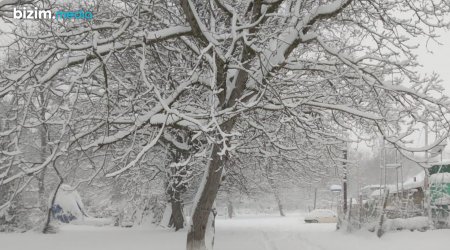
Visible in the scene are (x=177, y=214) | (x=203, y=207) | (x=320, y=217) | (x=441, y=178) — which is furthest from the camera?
(x=320, y=217)

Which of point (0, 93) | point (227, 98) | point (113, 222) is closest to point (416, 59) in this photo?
point (227, 98)

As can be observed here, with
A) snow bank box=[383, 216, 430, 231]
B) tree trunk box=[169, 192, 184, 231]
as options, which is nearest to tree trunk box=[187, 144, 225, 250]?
snow bank box=[383, 216, 430, 231]

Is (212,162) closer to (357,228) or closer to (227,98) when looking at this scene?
(227,98)

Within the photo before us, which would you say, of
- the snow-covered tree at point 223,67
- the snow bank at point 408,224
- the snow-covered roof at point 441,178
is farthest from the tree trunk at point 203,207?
the snow-covered roof at point 441,178

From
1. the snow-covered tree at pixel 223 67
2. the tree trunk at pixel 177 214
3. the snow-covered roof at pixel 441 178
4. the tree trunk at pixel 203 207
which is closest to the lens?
the snow-covered tree at pixel 223 67

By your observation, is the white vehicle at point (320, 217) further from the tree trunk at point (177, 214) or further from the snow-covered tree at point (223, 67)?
the snow-covered tree at point (223, 67)

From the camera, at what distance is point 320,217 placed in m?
37.9

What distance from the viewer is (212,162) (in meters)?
9.61

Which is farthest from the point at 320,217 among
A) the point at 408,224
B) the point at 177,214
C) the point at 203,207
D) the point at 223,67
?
the point at 223,67

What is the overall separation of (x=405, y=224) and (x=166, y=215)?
33.5 ft

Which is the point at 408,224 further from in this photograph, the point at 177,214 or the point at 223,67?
the point at 223,67

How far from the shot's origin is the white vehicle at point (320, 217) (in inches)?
1462

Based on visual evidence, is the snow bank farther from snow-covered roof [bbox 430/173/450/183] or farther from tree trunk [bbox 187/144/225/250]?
tree trunk [bbox 187/144/225/250]

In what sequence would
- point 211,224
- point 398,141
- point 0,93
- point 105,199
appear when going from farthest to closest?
point 105,199 < point 211,224 < point 398,141 < point 0,93
